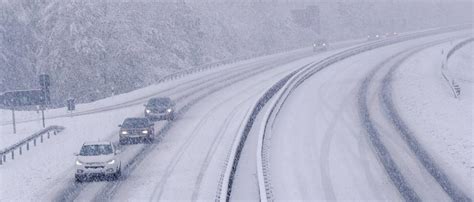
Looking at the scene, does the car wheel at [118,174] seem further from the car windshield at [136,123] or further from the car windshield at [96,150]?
the car windshield at [136,123]

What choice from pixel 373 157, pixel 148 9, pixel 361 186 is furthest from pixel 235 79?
pixel 361 186

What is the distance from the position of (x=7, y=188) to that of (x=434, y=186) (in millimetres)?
16513

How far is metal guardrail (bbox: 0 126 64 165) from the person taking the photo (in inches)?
1168

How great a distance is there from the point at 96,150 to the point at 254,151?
23.1 feet

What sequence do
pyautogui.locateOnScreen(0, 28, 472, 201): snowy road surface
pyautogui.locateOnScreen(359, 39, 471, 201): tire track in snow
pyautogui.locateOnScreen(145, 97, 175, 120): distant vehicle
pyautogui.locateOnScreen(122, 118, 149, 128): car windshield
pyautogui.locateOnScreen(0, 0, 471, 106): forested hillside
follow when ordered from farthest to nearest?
1. pyautogui.locateOnScreen(0, 0, 471, 106): forested hillside
2. pyautogui.locateOnScreen(145, 97, 175, 120): distant vehicle
3. pyautogui.locateOnScreen(122, 118, 149, 128): car windshield
4. pyautogui.locateOnScreen(0, 28, 472, 201): snowy road surface
5. pyautogui.locateOnScreen(359, 39, 471, 201): tire track in snow

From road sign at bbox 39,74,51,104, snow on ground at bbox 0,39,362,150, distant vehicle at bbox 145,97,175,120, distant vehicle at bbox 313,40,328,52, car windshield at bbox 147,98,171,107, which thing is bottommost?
snow on ground at bbox 0,39,362,150

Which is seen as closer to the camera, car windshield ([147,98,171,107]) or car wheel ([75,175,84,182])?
car wheel ([75,175,84,182])

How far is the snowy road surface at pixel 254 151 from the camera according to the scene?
22969 mm

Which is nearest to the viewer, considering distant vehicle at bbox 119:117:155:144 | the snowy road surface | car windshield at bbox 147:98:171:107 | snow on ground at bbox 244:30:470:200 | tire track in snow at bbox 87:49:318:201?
snow on ground at bbox 244:30:470:200

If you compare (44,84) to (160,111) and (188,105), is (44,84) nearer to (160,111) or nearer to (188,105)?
(160,111)

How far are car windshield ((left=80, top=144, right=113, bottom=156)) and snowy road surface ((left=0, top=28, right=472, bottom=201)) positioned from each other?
4.20ft

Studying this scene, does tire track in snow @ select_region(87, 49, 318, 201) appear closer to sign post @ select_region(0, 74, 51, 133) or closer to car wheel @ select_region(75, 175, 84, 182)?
car wheel @ select_region(75, 175, 84, 182)

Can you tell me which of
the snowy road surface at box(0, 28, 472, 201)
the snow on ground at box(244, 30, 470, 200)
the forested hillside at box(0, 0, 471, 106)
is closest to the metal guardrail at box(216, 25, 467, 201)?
the snowy road surface at box(0, 28, 472, 201)

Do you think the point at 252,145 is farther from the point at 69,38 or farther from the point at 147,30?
the point at 147,30
